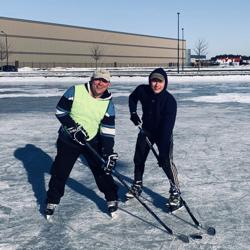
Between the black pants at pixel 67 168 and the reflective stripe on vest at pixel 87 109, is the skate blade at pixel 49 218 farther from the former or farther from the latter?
the reflective stripe on vest at pixel 87 109

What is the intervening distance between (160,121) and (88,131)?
3.03ft

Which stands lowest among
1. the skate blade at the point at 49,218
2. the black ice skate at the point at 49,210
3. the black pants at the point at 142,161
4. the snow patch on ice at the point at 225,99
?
the skate blade at the point at 49,218

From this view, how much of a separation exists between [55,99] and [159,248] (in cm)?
1500

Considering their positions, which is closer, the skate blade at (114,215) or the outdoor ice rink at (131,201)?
the outdoor ice rink at (131,201)

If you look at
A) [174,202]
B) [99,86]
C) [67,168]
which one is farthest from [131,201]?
[99,86]

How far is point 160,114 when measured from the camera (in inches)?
189

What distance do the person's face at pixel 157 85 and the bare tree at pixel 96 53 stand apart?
269ft

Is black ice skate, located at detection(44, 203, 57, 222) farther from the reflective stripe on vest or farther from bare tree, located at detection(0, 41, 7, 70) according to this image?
bare tree, located at detection(0, 41, 7, 70)

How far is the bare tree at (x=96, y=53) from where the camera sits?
3425 inches

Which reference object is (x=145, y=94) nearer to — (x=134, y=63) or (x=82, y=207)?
(x=82, y=207)

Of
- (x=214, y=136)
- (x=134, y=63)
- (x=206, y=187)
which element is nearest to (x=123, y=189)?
(x=206, y=187)

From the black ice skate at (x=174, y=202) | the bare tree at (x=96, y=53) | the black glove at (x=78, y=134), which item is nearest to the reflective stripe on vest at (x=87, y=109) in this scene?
the black glove at (x=78, y=134)

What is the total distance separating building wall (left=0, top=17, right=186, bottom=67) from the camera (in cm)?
7638

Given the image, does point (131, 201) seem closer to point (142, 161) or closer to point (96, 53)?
point (142, 161)
